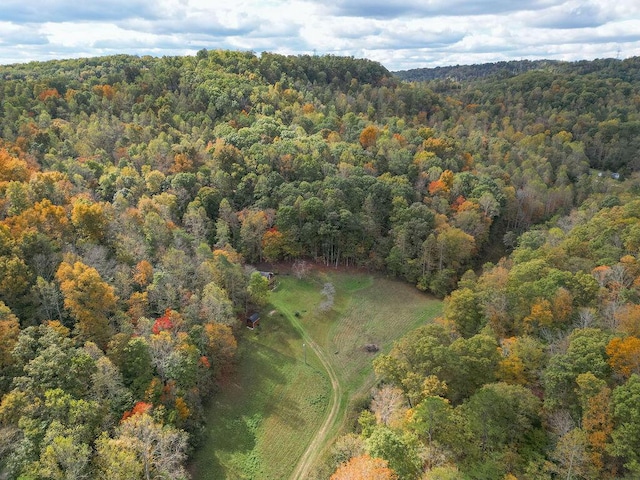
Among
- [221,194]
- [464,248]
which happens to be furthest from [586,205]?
[221,194]

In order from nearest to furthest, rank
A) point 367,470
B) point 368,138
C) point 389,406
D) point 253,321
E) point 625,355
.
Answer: point 367,470, point 625,355, point 389,406, point 253,321, point 368,138

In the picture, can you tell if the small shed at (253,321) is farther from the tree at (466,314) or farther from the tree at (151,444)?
the tree at (466,314)

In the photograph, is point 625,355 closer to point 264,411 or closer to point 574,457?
point 574,457

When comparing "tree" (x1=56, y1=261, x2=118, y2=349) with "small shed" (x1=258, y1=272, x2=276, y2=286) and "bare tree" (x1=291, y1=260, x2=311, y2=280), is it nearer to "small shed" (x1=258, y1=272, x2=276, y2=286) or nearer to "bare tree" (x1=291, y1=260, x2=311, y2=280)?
"small shed" (x1=258, y1=272, x2=276, y2=286)

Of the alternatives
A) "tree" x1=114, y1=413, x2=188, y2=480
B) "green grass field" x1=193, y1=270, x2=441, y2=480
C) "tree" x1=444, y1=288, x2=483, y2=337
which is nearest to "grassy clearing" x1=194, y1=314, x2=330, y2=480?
"green grass field" x1=193, y1=270, x2=441, y2=480

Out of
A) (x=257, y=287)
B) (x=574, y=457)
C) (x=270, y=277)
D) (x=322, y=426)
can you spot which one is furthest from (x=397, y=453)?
(x=270, y=277)

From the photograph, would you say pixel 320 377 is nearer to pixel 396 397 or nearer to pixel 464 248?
pixel 396 397
